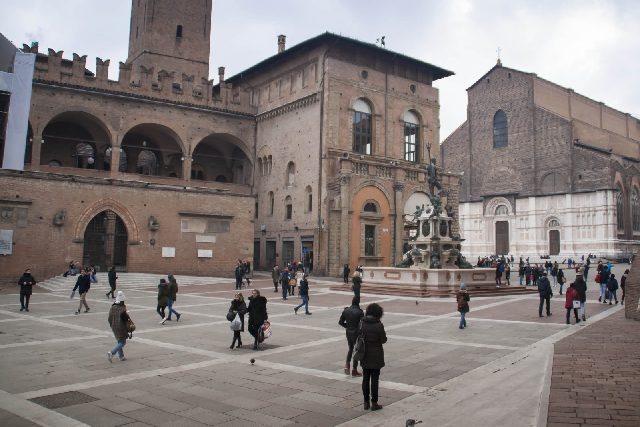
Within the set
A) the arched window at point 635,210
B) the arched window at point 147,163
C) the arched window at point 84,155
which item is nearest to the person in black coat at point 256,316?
the arched window at point 84,155

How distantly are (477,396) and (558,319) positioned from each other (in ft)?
32.2

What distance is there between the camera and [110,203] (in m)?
30.5

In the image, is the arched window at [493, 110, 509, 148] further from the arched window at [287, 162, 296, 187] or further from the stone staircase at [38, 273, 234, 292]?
the stone staircase at [38, 273, 234, 292]

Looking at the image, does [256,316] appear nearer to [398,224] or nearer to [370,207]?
[370,207]

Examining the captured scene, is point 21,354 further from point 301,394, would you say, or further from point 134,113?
point 134,113

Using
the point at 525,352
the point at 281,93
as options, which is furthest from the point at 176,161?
the point at 525,352

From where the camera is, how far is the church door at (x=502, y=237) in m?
56.4

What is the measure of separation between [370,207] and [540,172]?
91.0ft

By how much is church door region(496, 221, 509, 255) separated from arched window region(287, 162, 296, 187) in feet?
94.5

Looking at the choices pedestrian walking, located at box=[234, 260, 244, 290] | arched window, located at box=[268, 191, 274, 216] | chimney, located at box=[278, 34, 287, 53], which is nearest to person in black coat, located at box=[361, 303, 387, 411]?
pedestrian walking, located at box=[234, 260, 244, 290]

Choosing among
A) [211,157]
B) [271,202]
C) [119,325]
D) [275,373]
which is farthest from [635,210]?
[119,325]

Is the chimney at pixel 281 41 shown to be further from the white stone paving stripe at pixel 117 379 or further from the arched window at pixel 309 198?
the white stone paving stripe at pixel 117 379

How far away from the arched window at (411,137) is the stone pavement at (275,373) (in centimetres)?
2650

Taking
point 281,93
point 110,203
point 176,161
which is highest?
point 281,93
